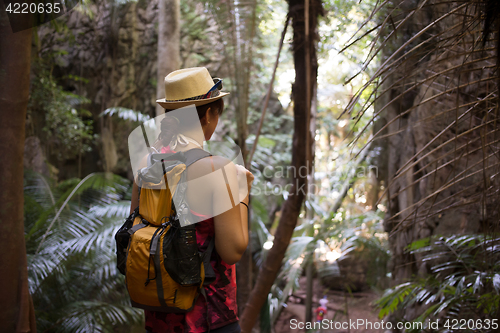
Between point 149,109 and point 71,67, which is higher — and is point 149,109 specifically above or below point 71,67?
below

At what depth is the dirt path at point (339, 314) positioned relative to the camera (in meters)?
3.32

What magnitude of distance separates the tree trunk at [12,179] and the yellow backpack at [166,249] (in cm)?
88

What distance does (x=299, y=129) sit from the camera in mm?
1839

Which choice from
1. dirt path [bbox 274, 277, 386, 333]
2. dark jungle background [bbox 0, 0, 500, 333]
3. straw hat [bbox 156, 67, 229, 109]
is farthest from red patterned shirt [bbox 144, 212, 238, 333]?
dirt path [bbox 274, 277, 386, 333]

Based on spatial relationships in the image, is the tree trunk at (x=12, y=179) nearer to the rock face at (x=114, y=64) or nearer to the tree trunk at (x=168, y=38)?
the tree trunk at (x=168, y=38)

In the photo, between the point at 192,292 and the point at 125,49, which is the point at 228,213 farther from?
the point at 125,49

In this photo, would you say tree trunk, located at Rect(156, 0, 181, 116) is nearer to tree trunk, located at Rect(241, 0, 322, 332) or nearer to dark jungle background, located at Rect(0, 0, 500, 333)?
dark jungle background, located at Rect(0, 0, 500, 333)

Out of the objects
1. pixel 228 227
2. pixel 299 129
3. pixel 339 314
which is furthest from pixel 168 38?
pixel 339 314

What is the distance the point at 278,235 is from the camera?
1.95m

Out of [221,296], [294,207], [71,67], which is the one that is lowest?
[221,296]

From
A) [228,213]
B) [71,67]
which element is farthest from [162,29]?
[71,67]

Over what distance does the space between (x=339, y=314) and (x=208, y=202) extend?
3.69m

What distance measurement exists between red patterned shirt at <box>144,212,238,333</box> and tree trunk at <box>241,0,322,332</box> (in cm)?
95

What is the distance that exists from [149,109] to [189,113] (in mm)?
5556
